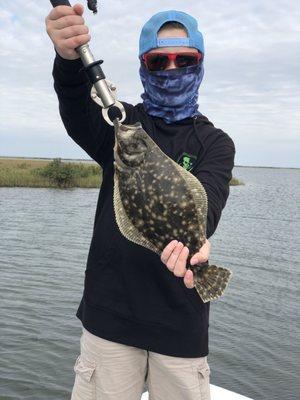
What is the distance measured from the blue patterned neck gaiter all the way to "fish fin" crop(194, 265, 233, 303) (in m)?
1.40

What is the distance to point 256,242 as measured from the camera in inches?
1110

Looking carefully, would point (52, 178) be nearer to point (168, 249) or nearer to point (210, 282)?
point (210, 282)

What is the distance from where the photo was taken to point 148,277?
3.76 m

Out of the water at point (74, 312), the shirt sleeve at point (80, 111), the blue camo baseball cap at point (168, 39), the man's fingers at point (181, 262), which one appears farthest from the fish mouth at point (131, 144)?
the water at point (74, 312)

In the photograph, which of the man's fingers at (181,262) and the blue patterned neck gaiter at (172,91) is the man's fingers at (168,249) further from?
the blue patterned neck gaiter at (172,91)

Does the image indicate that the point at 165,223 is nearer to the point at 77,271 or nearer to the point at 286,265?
the point at 77,271

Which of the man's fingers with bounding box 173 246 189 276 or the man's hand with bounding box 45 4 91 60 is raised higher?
the man's hand with bounding box 45 4 91 60

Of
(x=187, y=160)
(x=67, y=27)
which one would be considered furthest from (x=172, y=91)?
(x=67, y=27)

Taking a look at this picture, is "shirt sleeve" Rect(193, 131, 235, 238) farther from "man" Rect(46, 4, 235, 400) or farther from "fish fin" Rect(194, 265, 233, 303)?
"fish fin" Rect(194, 265, 233, 303)

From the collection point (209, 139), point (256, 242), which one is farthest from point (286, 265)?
point (209, 139)

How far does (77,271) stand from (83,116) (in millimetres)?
15556

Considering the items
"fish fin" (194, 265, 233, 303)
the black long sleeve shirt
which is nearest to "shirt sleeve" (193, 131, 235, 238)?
the black long sleeve shirt

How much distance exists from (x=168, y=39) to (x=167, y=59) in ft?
0.54

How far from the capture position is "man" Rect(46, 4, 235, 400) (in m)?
3.72
